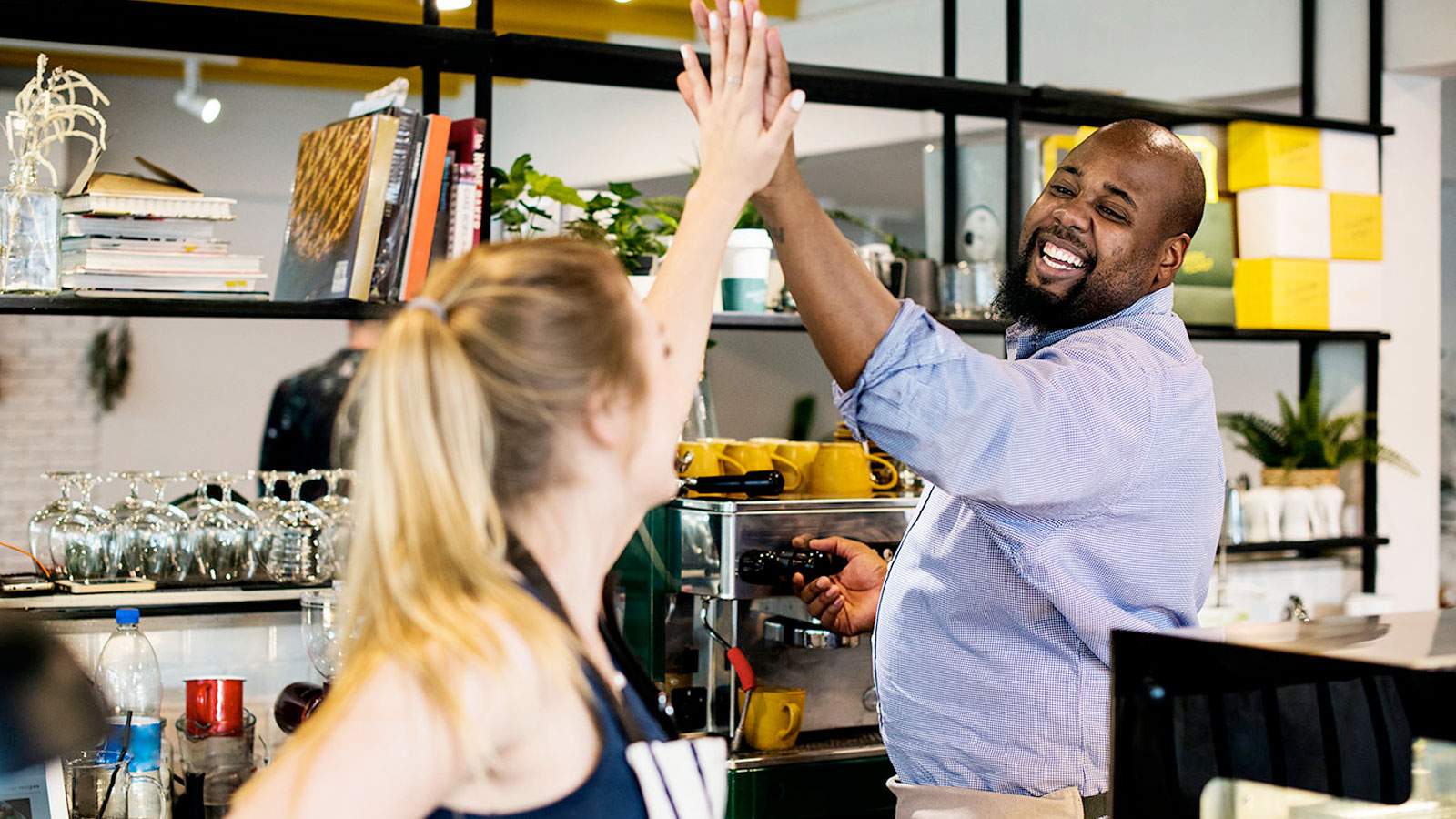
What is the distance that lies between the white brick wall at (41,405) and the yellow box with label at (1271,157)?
19.7 ft

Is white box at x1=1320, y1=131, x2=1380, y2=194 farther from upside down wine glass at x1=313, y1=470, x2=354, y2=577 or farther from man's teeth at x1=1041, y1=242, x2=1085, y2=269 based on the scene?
upside down wine glass at x1=313, y1=470, x2=354, y2=577

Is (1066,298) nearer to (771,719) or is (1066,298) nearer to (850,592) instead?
(850,592)

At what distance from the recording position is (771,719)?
2605 millimetres

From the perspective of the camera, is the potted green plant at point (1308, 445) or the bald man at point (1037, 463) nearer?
the bald man at point (1037, 463)

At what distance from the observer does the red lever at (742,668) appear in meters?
2.56

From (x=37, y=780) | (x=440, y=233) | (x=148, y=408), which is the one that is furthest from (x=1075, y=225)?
(x=148, y=408)

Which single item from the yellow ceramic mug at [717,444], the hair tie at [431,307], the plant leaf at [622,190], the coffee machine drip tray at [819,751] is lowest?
the coffee machine drip tray at [819,751]

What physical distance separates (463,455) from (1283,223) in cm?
332

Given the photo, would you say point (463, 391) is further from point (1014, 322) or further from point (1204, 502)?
point (1014, 322)

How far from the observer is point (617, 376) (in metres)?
1.06

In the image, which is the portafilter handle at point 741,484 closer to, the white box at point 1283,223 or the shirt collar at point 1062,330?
the shirt collar at point 1062,330

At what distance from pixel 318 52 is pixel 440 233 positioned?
0.46 meters

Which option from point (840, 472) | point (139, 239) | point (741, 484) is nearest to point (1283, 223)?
point (840, 472)

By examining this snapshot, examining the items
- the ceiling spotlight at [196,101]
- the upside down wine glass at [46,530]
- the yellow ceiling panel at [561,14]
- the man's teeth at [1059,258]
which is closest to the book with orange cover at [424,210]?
the upside down wine glass at [46,530]
